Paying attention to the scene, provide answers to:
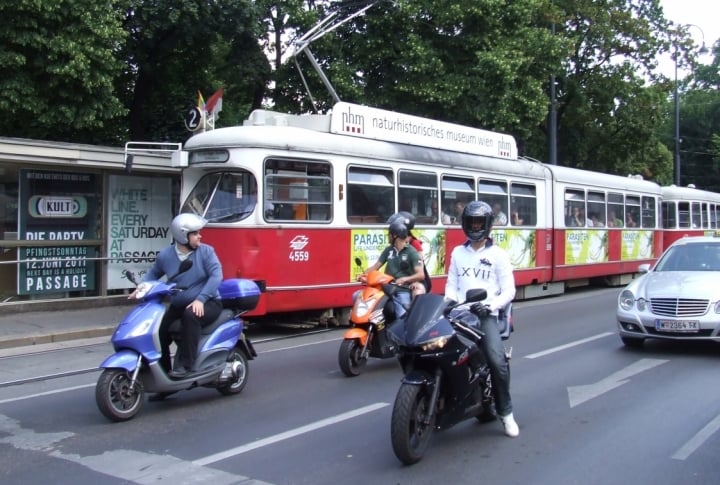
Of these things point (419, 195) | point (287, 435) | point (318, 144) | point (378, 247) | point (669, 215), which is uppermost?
point (318, 144)

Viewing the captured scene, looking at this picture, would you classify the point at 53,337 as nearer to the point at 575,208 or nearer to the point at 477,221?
the point at 477,221

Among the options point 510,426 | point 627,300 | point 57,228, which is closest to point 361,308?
point 510,426

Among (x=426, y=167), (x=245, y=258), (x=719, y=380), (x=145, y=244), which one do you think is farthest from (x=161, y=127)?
(x=719, y=380)

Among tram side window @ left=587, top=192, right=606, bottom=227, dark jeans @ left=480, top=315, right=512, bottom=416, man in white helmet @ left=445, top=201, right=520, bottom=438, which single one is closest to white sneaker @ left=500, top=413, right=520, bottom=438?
man in white helmet @ left=445, top=201, right=520, bottom=438

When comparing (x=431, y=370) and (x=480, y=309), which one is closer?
(x=431, y=370)

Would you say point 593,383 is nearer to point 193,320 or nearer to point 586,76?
point 193,320

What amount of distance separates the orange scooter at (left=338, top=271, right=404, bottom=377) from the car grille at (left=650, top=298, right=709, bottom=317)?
360cm

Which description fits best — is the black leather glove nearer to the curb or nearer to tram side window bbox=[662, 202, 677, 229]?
the curb

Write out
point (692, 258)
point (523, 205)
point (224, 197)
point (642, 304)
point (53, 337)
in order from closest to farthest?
point (642, 304) < point (692, 258) < point (53, 337) < point (224, 197) < point (523, 205)

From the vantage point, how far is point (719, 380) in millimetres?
7965

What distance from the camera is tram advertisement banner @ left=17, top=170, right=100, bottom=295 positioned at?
44.2ft

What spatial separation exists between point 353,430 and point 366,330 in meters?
2.29

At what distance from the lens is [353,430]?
615 cm

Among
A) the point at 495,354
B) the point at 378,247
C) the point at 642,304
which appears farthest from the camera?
the point at 378,247
